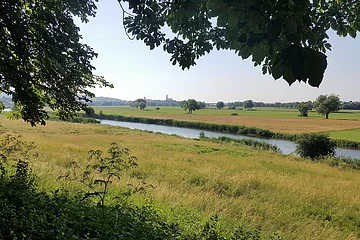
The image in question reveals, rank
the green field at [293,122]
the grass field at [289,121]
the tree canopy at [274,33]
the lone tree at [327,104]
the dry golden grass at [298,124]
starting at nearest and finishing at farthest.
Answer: the tree canopy at [274,33] → the green field at [293,122] → the dry golden grass at [298,124] → the grass field at [289,121] → the lone tree at [327,104]

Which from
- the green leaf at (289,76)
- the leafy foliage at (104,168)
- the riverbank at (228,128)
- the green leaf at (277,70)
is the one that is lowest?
the riverbank at (228,128)

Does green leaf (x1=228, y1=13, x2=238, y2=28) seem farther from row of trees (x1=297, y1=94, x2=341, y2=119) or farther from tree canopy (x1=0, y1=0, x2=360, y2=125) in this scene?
row of trees (x1=297, y1=94, x2=341, y2=119)

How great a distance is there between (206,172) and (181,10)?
10.5 metres

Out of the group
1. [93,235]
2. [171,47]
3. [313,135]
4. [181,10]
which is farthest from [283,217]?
[313,135]

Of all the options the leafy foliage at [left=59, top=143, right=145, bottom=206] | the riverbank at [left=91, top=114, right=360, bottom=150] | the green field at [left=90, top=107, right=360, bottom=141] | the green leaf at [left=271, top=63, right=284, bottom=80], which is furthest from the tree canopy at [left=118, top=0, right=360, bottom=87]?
the green field at [left=90, top=107, right=360, bottom=141]

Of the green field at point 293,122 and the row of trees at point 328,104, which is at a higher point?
the row of trees at point 328,104

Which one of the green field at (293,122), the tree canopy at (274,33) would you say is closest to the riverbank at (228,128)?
the green field at (293,122)

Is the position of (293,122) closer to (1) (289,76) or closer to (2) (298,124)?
(2) (298,124)

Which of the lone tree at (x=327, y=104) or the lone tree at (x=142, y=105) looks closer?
the lone tree at (x=327, y=104)

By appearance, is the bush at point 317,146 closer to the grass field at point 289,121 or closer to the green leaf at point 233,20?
the grass field at point 289,121

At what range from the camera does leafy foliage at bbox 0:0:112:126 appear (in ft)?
15.0

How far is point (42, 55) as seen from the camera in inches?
201

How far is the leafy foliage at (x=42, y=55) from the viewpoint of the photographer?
459 centimetres

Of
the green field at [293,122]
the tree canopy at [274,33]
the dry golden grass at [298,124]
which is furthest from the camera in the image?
the dry golden grass at [298,124]
